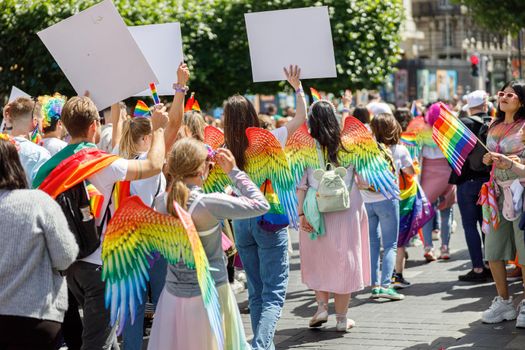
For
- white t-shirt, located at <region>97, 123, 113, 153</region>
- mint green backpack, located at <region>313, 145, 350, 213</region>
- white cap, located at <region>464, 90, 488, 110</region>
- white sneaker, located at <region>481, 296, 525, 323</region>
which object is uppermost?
white t-shirt, located at <region>97, 123, 113, 153</region>

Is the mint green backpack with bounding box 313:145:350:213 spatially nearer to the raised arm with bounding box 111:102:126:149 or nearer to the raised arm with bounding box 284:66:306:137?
the raised arm with bounding box 284:66:306:137

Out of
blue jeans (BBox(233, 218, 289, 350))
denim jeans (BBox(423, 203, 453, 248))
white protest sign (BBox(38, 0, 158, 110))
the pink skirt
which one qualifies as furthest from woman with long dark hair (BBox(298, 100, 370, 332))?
denim jeans (BBox(423, 203, 453, 248))

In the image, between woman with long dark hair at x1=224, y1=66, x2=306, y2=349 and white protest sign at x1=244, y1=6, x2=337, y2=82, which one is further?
white protest sign at x1=244, y1=6, x2=337, y2=82

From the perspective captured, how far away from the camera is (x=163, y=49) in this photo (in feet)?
23.6

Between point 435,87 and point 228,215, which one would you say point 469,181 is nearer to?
point 228,215

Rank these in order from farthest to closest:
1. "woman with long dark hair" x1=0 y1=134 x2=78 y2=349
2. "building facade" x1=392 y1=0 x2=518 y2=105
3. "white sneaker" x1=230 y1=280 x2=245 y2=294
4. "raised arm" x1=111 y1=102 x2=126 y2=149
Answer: "building facade" x1=392 y1=0 x2=518 y2=105 → "white sneaker" x1=230 y1=280 x2=245 y2=294 → "raised arm" x1=111 y1=102 x2=126 y2=149 → "woman with long dark hair" x1=0 y1=134 x2=78 y2=349

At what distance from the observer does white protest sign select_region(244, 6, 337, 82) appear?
698 cm

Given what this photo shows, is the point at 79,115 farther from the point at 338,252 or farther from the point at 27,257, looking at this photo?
the point at 338,252

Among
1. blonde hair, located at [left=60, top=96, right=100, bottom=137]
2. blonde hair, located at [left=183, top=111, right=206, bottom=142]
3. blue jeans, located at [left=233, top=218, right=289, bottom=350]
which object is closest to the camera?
blonde hair, located at [left=60, top=96, right=100, bottom=137]

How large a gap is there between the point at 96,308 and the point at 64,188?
728 mm

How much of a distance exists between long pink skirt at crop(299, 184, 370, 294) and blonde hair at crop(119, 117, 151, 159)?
68.9 inches

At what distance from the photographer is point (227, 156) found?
5.00 metres

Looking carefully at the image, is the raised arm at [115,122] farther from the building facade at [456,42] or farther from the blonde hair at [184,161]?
the building facade at [456,42]

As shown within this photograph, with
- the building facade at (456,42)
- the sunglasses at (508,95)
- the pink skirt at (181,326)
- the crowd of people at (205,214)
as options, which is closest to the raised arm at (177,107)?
the crowd of people at (205,214)
